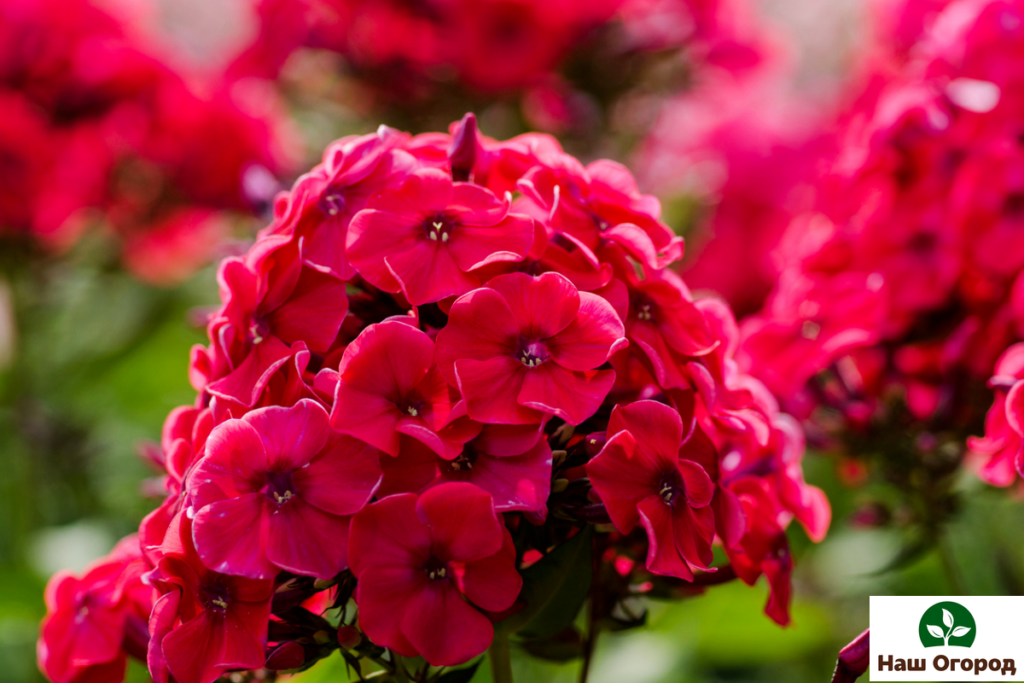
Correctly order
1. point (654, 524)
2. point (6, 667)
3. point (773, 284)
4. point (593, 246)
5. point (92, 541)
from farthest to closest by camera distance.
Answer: point (773, 284) < point (6, 667) < point (92, 541) < point (593, 246) < point (654, 524)

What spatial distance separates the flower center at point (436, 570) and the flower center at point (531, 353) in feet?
0.47

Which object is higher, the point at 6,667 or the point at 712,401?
the point at 712,401

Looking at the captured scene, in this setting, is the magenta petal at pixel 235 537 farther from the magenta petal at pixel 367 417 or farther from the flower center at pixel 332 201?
the flower center at pixel 332 201

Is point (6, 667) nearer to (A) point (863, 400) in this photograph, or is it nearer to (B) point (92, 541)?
(B) point (92, 541)

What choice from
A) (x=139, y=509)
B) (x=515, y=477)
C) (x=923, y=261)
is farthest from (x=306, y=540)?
(x=139, y=509)

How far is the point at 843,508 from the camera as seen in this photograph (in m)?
1.68

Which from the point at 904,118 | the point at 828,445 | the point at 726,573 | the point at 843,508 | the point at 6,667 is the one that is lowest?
the point at 6,667

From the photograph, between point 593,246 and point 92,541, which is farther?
point 92,541

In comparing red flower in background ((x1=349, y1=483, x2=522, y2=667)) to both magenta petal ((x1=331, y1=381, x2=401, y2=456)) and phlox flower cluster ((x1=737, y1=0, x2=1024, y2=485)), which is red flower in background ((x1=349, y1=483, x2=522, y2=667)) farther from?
phlox flower cluster ((x1=737, y1=0, x2=1024, y2=485))

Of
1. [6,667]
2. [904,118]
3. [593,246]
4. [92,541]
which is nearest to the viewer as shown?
[593,246]

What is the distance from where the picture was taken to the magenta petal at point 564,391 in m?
0.63

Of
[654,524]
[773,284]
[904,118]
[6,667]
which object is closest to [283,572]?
[654,524]

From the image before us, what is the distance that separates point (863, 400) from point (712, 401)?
0.48 meters

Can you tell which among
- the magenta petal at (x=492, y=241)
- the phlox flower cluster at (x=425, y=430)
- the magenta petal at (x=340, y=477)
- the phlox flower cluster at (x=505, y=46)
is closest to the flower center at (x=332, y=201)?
the phlox flower cluster at (x=425, y=430)
